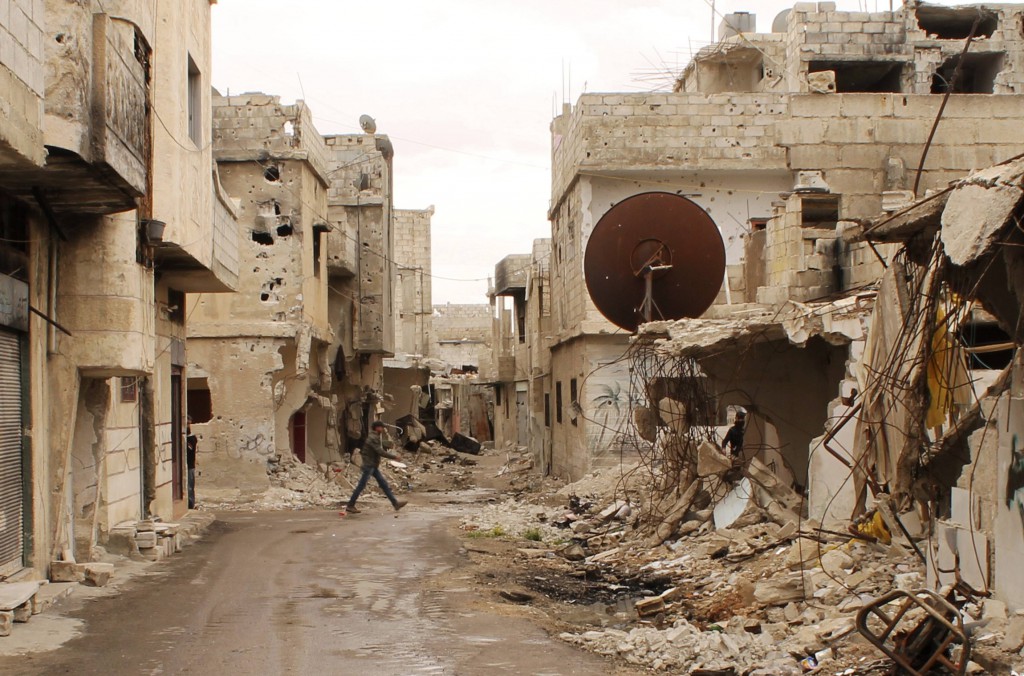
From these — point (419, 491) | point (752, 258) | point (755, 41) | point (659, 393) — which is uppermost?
point (755, 41)

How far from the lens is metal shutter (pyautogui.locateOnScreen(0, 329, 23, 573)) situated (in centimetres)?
873

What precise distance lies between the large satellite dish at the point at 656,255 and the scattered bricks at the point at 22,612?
26.0 feet

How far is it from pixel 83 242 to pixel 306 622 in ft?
14.2

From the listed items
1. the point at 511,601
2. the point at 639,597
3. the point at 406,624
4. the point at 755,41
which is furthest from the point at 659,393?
the point at 755,41

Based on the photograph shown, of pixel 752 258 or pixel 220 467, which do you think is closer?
pixel 752 258

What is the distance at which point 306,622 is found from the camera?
26.9ft

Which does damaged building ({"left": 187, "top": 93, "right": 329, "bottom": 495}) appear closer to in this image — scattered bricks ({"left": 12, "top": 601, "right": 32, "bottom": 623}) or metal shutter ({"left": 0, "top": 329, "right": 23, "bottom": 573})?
metal shutter ({"left": 0, "top": 329, "right": 23, "bottom": 573})

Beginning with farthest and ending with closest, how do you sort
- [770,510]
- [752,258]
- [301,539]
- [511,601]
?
[752,258]
[301,539]
[770,510]
[511,601]

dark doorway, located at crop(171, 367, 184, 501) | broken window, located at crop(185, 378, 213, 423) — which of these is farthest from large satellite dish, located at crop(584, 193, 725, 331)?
broken window, located at crop(185, 378, 213, 423)

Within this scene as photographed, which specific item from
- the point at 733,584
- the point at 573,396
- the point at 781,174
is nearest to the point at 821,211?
the point at 733,584

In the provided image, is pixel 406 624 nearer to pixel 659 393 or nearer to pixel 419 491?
pixel 659 393

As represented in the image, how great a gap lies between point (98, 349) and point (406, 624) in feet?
13.4

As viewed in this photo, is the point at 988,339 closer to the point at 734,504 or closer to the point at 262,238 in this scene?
the point at 734,504

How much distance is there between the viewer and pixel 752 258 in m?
16.2
